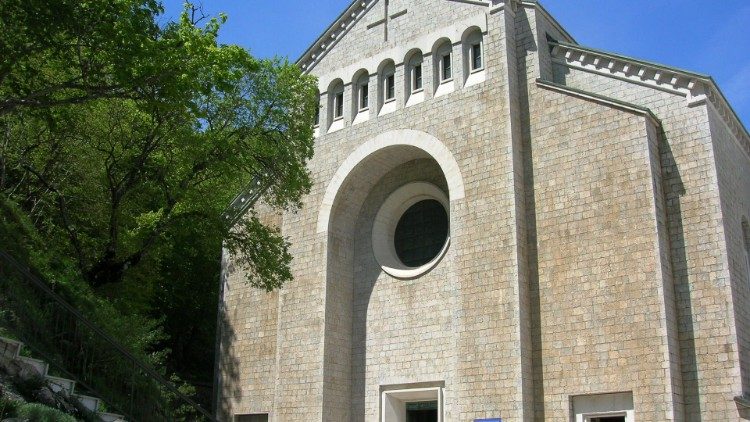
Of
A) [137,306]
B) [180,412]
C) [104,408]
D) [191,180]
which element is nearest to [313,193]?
[191,180]

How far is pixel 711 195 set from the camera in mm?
15969

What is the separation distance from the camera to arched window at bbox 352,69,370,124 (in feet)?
72.1

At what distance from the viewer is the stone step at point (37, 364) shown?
11020 mm

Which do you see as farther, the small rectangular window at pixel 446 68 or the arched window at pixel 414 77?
the arched window at pixel 414 77

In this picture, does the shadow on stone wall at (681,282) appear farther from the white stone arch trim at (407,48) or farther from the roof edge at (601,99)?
the white stone arch trim at (407,48)

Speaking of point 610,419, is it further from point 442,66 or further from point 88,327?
point 88,327

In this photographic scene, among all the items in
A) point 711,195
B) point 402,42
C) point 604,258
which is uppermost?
point 402,42

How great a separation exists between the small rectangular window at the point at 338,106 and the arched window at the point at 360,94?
0.54m

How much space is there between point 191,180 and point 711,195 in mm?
11921

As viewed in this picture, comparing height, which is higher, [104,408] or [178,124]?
[178,124]

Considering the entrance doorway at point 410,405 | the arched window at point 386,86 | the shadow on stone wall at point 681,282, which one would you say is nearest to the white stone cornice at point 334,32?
the arched window at point 386,86

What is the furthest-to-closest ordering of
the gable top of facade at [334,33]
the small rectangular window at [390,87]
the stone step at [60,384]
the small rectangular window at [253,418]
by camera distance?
the gable top of facade at [334,33] → the small rectangular window at [390,87] → the small rectangular window at [253,418] → the stone step at [60,384]

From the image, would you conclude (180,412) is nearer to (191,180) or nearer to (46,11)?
(191,180)

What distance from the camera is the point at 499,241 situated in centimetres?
1764
